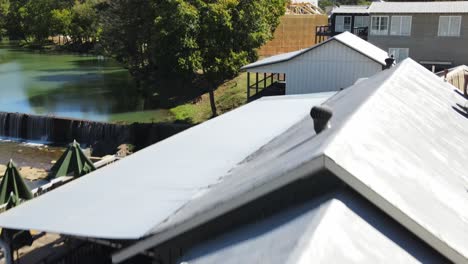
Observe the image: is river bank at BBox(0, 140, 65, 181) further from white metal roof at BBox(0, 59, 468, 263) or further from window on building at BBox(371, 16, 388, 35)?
window on building at BBox(371, 16, 388, 35)

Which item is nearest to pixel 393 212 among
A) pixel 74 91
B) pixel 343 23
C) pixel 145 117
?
pixel 145 117

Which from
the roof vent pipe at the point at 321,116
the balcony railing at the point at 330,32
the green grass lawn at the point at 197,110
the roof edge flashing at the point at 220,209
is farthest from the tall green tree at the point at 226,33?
the roof edge flashing at the point at 220,209

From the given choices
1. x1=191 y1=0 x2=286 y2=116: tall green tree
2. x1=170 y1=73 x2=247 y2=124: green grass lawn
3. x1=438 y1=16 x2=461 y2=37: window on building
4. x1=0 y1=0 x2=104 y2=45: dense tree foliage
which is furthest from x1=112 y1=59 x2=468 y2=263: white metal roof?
x1=0 y1=0 x2=104 y2=45: dense tree foliage

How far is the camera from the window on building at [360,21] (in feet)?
120

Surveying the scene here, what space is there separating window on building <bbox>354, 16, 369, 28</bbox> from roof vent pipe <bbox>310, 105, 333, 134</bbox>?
3393cm

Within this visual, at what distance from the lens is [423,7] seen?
95.9 feet

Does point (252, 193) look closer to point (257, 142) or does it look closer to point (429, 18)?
point (257, 142)

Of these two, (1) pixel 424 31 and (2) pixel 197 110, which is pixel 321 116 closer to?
(2) pixel 197 110

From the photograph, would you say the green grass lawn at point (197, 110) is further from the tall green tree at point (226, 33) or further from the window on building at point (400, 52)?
the window on building at point (400, 52)

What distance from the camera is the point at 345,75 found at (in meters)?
20.0

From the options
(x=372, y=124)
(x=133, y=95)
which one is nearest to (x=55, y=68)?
(x=133, y=95)

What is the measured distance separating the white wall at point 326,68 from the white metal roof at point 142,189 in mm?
11027

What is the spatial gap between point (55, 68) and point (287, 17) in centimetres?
2497

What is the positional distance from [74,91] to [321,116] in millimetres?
36255
